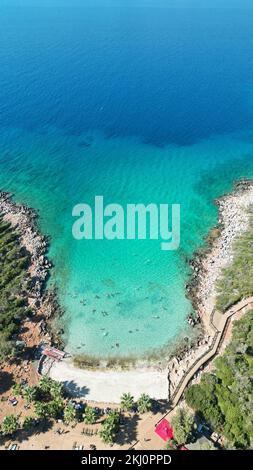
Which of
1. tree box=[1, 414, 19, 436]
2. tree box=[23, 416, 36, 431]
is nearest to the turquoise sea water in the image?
tree box=[23, 416, 36, 431]

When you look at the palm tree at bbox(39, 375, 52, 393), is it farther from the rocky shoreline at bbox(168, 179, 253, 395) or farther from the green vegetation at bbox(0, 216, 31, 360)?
the rocky shoreline at bbox(168, 179, 253, 395)

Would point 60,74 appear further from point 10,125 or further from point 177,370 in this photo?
point 177,370

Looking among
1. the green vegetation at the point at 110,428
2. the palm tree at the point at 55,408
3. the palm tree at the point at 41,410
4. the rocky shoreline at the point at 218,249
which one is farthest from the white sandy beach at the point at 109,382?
the rocky shoreline at the point at 218,249

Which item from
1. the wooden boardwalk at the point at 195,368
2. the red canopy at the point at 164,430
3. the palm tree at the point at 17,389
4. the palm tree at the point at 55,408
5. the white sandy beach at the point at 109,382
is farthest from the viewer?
the white sandy beach at the point at 109,382

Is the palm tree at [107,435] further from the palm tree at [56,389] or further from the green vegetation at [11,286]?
the green vegetation at [11,286]

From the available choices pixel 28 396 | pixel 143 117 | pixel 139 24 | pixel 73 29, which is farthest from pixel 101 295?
pixel 139 24

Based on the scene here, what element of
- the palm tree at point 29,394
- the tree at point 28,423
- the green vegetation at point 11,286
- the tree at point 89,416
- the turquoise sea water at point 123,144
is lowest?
the tree at point 28,423
